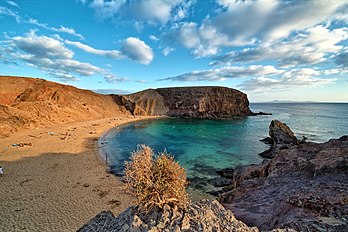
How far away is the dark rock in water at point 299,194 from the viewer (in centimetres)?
674

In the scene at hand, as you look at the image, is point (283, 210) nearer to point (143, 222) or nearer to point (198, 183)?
point (143, 222)

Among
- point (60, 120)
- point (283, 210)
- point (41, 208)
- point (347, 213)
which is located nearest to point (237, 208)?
point (283, 210)

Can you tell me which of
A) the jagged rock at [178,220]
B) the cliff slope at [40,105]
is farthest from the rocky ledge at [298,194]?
the cliff slope at [40,105]

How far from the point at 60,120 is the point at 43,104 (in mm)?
6179

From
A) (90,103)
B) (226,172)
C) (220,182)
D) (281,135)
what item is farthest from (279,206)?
(90,103)

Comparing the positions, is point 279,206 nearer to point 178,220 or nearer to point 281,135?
point 178,220

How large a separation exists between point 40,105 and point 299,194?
2187 inches

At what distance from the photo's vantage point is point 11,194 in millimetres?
14250

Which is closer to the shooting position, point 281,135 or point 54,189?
point 54,189

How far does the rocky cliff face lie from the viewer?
84.6 m

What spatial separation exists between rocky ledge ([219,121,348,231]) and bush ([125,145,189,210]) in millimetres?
3961

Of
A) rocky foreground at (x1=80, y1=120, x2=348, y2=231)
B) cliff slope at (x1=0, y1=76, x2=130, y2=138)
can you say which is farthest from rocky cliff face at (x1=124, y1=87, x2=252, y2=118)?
rocky foreground at (x1=80, y1=120, x2=348, y2=231)

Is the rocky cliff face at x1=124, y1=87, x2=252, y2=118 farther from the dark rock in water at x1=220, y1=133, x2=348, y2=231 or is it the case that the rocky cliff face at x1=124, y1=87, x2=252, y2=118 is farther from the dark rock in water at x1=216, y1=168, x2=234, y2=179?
the dark rock in water at x1=220, y1=133, x2=348, y2=231

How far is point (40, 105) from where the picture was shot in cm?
4728
